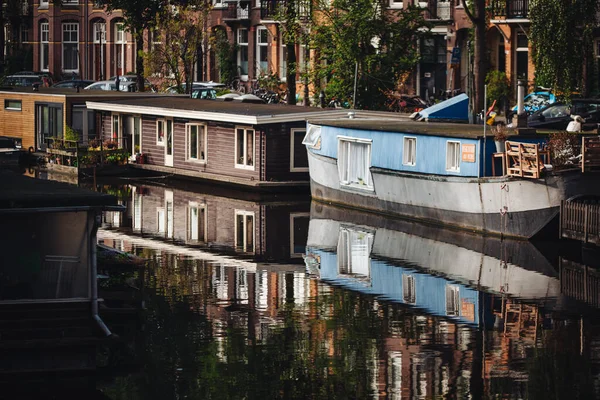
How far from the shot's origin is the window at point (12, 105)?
5609 centimetres

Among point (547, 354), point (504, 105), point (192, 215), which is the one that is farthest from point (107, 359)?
point (504, 105)

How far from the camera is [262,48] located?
265 ft

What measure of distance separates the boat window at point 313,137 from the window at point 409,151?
4.70m

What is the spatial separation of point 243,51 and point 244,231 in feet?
157

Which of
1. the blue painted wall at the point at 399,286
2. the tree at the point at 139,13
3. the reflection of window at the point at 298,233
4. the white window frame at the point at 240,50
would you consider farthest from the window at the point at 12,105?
the blue painted wall at the point at 399,286

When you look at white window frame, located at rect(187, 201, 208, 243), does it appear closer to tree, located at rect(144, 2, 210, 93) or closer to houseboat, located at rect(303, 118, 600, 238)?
houseboat, located at rect(303, 118, 600, 238)

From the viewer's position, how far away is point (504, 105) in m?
62.2

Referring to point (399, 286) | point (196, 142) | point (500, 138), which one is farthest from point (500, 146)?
point (196, 142)

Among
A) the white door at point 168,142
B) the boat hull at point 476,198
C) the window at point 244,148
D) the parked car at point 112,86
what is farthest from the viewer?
the parked car at point 112,86

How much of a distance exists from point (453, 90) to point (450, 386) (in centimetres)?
4826

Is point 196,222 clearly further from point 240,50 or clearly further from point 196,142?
point 240,50

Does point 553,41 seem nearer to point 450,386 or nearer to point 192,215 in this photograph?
point 192,215

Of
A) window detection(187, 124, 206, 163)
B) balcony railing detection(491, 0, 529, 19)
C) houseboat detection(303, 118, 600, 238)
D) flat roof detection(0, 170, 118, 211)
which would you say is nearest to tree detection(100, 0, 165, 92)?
balcony railing detection(491, 0, 529, 19)

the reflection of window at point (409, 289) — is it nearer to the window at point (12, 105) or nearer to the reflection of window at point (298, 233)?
the reflection of window at point (298, 233)
